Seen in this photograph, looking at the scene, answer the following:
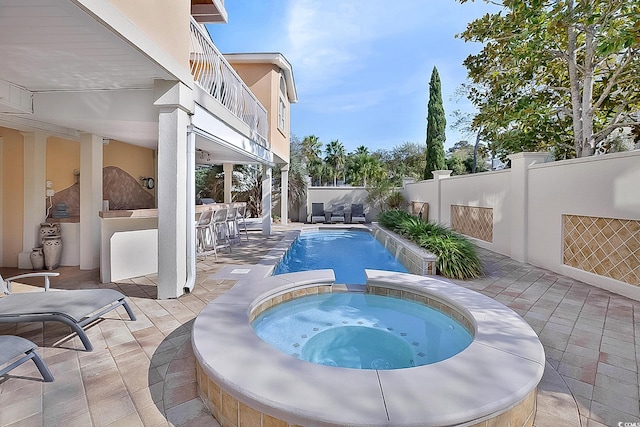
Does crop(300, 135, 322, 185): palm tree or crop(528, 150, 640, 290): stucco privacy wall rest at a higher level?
crop(300, 135, 322, 185): palm tree

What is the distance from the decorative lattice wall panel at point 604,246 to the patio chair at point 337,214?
39.9ft

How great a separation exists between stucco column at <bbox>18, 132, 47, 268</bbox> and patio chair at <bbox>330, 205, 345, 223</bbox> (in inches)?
531

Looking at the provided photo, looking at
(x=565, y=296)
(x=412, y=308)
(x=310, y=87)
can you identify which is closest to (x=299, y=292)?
(x=412, y=308)

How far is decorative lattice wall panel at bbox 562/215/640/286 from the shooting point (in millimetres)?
5324

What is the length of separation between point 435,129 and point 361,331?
54.4 ft

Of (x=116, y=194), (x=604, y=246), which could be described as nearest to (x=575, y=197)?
(x=604, y=246)

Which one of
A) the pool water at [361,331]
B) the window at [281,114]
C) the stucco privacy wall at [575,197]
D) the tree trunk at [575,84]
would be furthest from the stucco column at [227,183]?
the tree trunk at [575,84]

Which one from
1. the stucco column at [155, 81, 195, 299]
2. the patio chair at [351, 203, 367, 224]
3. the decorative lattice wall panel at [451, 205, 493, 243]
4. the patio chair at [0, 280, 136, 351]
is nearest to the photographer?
the patio chair at [0, 280, 136, 351]

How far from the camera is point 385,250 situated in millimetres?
10852

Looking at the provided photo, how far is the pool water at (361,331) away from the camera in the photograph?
3.56 meters

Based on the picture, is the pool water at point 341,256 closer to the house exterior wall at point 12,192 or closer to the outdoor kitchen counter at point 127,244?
the outdoor kitchen counter at point 127,244

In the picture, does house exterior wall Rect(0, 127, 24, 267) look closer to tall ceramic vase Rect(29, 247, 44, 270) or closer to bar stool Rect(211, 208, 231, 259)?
tall ceramic vase Rect(29, 247, 44, 270)

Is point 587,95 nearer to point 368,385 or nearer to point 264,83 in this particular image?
point 368,385

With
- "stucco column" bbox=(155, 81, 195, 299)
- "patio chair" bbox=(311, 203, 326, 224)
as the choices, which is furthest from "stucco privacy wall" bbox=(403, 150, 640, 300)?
"patio chair" bbox=(311, 203, 326, 224)
